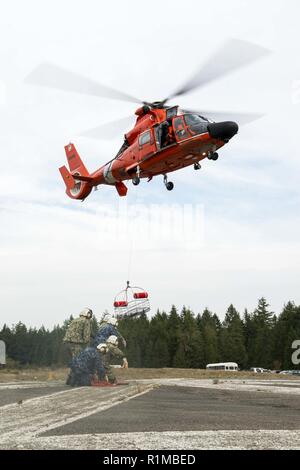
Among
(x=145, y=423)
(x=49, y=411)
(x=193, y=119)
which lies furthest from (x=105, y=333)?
(x=145, y=423)

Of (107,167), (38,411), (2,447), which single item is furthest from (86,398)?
(107,167)

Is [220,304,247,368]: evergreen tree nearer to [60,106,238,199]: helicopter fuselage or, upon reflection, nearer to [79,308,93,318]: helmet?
[60,106,238,199]: helicopter fuselage

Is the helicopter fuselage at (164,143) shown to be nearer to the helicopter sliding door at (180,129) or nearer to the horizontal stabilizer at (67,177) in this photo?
the helicopter sliding door at (180,129)

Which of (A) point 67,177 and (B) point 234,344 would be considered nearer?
(A) point 67,177

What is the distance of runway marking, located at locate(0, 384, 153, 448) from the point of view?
7.05 metres

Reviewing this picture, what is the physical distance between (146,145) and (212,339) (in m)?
77.9

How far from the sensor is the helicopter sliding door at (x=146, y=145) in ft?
70.8

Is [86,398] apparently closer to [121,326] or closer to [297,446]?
[297,446]

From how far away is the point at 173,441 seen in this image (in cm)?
631

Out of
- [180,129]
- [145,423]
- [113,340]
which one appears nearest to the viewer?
[145,423]

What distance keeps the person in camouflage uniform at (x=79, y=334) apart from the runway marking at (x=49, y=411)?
505 cm

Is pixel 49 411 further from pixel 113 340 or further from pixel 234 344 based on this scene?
pixel 234 344

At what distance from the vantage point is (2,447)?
5969 millimetres
